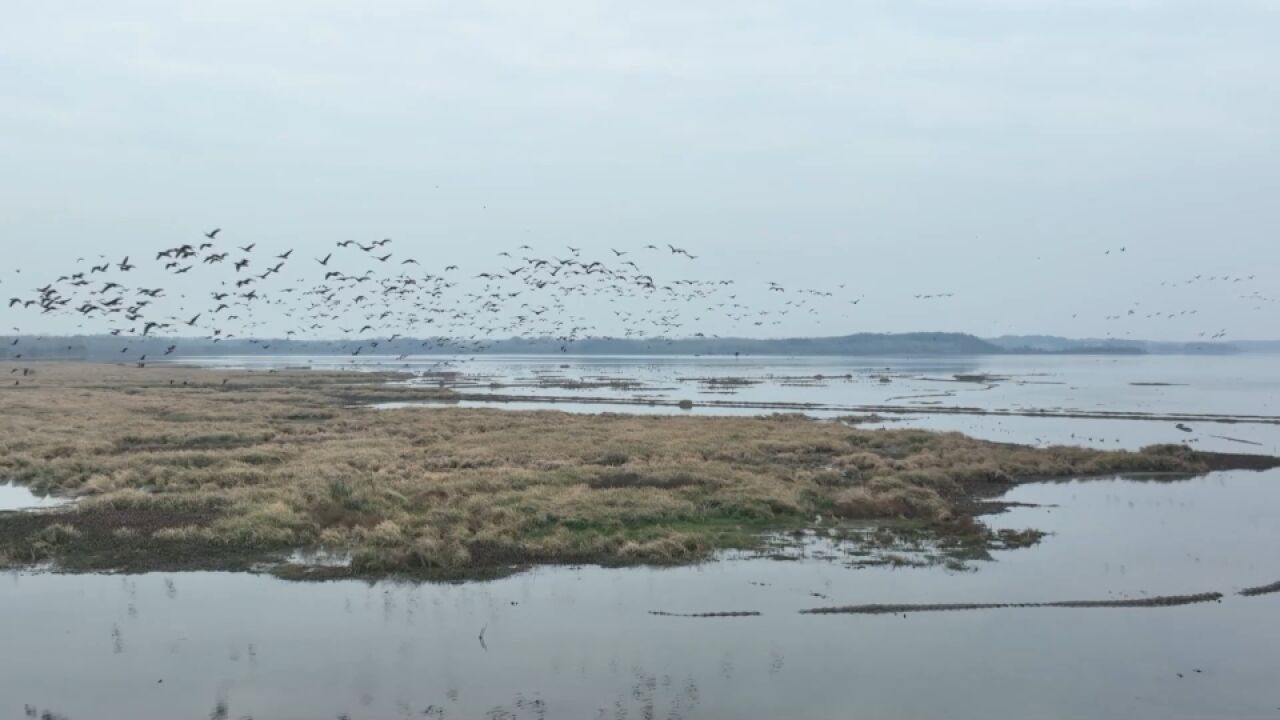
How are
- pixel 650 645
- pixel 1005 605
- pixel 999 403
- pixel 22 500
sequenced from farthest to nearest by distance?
pixel 999 403 → pixel 22 500 → pixel 1005 605 → pixel 650 645

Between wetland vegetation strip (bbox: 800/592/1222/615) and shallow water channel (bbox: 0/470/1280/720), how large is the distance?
0.26m

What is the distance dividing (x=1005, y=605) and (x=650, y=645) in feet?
25.1

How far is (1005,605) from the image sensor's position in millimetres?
19391

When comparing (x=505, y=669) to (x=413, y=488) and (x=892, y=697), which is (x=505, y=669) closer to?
(x=892, y=697)

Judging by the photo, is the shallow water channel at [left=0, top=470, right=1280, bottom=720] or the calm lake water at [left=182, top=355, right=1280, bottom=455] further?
the calm lake water at [left=182, top=355, right=1280, bottom=455]

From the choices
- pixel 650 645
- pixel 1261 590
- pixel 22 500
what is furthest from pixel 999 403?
pixel 22 500

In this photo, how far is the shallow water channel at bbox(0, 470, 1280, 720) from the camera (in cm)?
1436

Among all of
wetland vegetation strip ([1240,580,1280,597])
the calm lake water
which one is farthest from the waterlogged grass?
the calm lake water

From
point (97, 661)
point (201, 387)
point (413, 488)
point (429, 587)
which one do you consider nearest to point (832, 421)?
point (413, 488)

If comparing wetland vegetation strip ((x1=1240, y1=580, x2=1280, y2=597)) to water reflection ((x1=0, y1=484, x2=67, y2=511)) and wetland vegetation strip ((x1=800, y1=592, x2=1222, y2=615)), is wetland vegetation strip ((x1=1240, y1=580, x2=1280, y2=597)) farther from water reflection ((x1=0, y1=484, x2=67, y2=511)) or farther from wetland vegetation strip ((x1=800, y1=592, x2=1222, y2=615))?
water reflection ((x1=0, y1=484, x2=67, y2=511))

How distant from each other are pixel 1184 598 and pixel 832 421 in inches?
1486

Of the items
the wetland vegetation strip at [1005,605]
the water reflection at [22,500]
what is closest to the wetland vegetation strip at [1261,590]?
the wetland vegetation strip at [1005,605]

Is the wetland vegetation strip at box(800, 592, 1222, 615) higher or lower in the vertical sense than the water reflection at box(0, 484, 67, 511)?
higher

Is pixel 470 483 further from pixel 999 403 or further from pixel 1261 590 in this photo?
pixel 999 403
